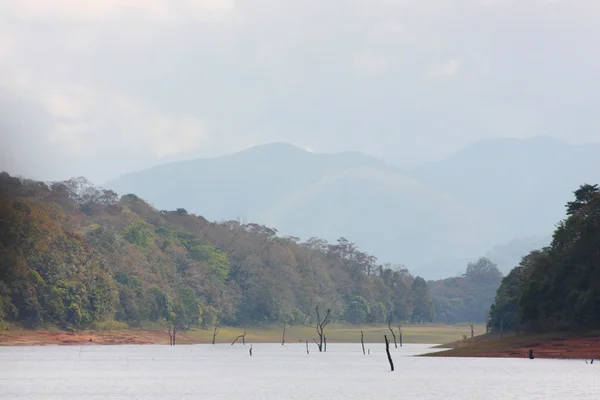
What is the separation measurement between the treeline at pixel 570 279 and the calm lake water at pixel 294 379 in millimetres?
7442

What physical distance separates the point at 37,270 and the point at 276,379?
320ft

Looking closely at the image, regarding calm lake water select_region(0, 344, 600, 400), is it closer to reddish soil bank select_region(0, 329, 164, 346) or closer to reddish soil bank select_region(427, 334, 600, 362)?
reddish soil bank select_region(427, 334, 600, 362)

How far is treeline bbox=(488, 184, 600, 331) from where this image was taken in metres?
117

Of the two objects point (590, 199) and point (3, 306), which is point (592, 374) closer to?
point (590, 199)

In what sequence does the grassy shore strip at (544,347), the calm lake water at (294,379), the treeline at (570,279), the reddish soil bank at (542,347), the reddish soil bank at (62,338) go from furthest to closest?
the reddish soil bank at (62,338) < the treeline at (570,279) < the grassy shore strip at (544,347) < the reddish soil bank at (542,347) < the calm lake water at (294,379)

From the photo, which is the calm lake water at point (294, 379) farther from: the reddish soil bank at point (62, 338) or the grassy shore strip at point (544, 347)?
the reddish soil bank at point (62, 338)

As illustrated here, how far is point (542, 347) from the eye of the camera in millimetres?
119000

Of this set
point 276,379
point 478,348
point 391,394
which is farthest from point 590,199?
point 391,394

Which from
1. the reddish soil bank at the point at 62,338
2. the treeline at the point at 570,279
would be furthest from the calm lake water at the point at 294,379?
the reddish soil bank at the point at 62,338

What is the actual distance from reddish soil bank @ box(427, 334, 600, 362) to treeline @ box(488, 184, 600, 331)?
2091mm

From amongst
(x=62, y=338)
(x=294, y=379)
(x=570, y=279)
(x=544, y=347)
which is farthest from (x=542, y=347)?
(x=62, y=338)

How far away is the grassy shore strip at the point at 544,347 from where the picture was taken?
11000 cm

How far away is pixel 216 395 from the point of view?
249ft

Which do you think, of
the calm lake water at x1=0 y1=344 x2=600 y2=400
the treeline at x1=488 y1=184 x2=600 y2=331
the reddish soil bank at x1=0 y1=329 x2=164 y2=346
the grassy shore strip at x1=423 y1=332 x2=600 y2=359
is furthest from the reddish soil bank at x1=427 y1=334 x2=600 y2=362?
the reddish soil bank at x1=0 y1=329 x2=164 y2=346
